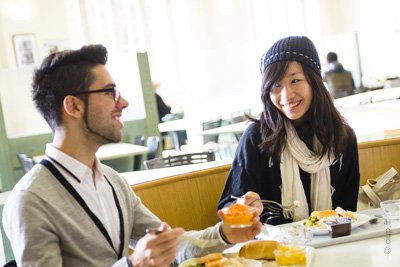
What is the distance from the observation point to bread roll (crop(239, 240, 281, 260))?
68.9 inches

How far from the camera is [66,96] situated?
5.41 feet

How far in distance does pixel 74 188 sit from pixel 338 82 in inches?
404

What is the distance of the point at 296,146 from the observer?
8.14ft

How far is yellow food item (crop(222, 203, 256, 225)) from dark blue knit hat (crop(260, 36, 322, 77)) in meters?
0.98

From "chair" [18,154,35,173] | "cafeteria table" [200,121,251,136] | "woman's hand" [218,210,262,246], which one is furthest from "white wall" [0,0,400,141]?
"woman's hand" [218,210,262,246]

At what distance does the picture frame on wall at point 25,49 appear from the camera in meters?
9.67

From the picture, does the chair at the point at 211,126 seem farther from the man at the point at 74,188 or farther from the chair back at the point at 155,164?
the man at the point at 74,188

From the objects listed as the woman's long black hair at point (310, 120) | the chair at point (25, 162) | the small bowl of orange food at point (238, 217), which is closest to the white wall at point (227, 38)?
the chair at point (25, 162)

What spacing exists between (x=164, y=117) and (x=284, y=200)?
7.23 metres

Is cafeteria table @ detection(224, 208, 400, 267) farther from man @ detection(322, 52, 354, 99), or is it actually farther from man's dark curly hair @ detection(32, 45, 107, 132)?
man @ detection(322, 52, 354, 99)

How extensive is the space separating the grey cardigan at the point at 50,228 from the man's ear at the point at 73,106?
19 centimetres

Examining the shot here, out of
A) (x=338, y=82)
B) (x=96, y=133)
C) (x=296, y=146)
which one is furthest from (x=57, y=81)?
(x=338, y=82)

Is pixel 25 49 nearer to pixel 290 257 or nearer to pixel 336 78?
pixel 336 78

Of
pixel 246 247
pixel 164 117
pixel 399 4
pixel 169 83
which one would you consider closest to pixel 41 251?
pixel 246 247
